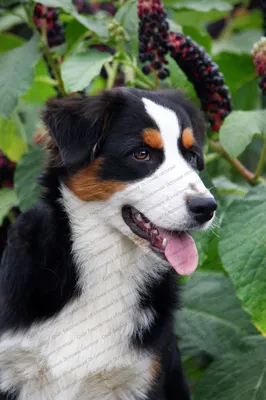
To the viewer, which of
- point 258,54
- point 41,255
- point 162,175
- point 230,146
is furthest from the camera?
point 258,54

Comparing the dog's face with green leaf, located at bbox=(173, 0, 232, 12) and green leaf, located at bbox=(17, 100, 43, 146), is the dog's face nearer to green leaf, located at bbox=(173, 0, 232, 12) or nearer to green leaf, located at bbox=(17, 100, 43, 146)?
green leaf, located at bbox=(173, 0, 232, 12)

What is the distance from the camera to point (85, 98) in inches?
131

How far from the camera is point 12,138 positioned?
13.7 feet

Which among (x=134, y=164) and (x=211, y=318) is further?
(x=211, y=318)

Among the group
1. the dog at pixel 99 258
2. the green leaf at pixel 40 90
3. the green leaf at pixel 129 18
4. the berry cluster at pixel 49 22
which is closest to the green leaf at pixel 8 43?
the green leaf at pixel 40 90

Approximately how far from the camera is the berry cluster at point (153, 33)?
3766 mm

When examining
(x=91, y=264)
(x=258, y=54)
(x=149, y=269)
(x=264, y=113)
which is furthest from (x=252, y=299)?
(x=258, y=54)

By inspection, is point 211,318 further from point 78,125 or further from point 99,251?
point 78,125

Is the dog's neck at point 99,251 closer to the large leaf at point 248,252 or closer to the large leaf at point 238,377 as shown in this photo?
the large leaf at point 248,252

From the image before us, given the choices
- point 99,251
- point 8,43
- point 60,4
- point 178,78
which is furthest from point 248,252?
point 8,43

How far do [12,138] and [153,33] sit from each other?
2.90 feet

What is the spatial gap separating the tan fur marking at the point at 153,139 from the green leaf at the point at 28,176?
868 millimetres

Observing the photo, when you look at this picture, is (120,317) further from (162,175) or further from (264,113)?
(264,113)

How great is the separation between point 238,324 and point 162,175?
3.45 ft
